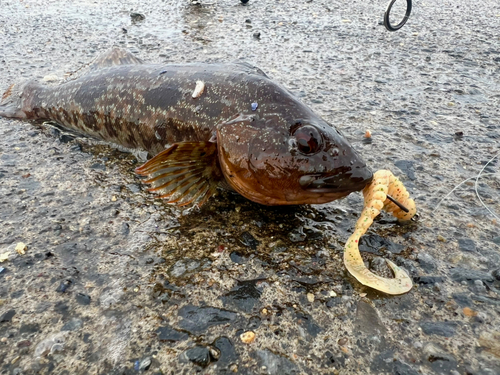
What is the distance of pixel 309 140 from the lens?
2.42 meters


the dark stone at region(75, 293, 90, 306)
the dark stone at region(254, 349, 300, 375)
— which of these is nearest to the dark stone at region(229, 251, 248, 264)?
the dark stone at region(254, 349, 300, 375)

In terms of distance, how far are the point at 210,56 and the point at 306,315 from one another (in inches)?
194

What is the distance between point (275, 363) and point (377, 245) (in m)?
1.08

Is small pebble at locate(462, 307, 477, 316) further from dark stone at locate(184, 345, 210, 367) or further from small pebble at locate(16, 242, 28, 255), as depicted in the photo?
small pebble at locate(16, 242, 28, 255)

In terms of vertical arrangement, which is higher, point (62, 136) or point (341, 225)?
point (341, 225)

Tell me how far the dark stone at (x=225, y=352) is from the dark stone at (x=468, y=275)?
1.42 metres

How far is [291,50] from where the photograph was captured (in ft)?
19.9

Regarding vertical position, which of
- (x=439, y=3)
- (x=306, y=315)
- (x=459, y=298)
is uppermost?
(x=439, y=3)

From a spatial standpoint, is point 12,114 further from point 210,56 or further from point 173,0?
point 173,0

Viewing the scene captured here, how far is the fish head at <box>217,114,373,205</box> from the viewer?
2381mm

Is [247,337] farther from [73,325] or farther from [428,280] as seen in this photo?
[428,280]

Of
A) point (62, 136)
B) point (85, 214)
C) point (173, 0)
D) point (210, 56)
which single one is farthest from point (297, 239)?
point (173, 0)

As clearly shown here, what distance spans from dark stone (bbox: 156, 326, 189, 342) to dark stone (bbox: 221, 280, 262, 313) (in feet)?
0.99

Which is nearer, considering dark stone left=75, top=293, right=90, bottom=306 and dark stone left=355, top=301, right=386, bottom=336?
dark stone left=355, top=301, right=386, bottom=336
